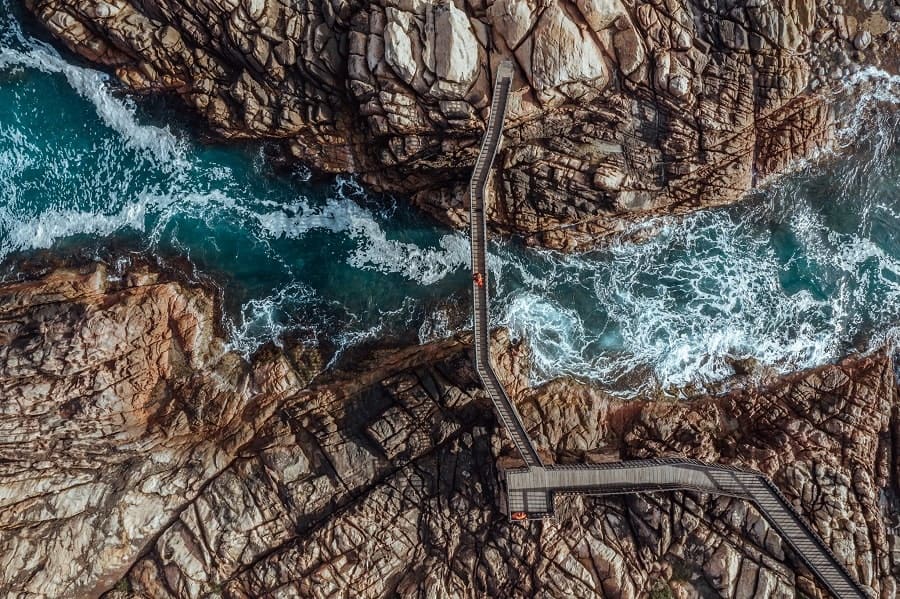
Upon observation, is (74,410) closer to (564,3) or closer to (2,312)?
(2,312)

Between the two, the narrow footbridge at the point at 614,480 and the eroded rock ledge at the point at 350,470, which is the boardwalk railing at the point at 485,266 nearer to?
the narrow footbridge at the point at 614,480

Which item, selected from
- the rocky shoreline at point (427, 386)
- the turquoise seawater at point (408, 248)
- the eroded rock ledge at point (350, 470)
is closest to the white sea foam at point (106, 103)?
the turquoise seawater at point (408, 248)

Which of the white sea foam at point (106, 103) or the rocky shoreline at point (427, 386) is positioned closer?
the rocky shoreline at point (427, 386)

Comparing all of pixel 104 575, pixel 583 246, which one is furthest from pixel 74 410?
pixel 583 246

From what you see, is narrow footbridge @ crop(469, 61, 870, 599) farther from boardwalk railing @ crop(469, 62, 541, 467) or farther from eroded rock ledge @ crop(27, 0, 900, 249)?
eroded rock ledge @ crop(27, 0, 900, 249)

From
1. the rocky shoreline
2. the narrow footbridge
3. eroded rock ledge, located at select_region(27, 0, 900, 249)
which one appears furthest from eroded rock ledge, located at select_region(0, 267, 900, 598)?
eroded rock ledge, located at select_region(27, 0, 900, 249)

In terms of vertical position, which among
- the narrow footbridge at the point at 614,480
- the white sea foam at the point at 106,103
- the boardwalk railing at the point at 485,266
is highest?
the white sea foam at the point at 106,103
